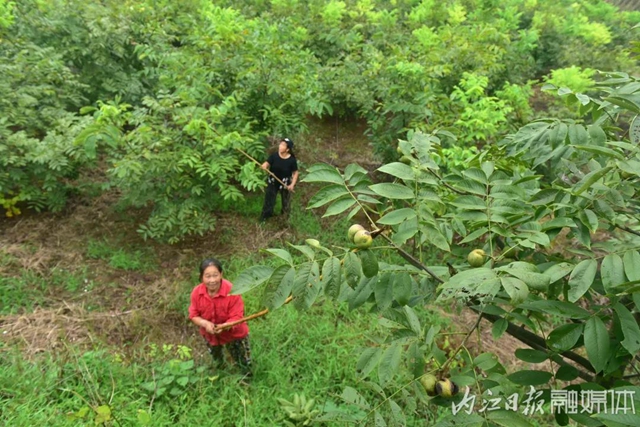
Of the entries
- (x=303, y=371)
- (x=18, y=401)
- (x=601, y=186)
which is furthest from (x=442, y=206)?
(x=18, y=401)

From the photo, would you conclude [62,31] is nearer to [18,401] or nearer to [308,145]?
[308,145]

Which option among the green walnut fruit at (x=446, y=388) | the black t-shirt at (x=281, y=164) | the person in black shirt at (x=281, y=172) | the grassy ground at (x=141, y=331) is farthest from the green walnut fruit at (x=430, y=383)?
the black t-shirt at (x=281, y=164)

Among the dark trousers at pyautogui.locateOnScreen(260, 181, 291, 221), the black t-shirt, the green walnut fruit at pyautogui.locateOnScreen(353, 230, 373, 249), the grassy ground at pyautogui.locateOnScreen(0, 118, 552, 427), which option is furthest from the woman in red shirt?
the dark trousers at pyautogui.locateOnScreen(260, 181, 291, 221)

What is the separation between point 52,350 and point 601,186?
137 inches

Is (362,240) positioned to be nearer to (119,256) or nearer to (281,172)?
(281,172)

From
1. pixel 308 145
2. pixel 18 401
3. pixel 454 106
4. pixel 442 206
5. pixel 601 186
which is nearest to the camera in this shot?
pixel 601 186

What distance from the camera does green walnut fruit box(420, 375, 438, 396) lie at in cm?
136

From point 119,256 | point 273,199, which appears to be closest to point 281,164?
point 273,199

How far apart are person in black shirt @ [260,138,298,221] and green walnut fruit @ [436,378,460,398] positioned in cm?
303

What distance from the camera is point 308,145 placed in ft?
20.5

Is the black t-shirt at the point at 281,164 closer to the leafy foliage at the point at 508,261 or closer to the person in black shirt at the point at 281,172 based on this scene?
the person in black shirt at the point at 281,172

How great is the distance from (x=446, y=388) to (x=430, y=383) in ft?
0.16

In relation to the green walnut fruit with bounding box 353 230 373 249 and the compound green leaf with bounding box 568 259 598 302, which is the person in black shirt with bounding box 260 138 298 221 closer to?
the green walnut fruit with bounding box 353 230 373 249

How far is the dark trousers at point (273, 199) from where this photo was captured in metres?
4.66
